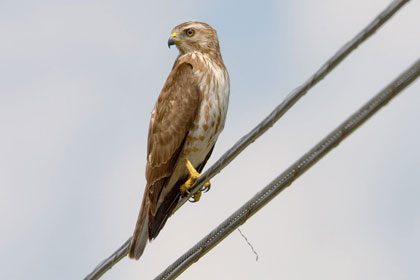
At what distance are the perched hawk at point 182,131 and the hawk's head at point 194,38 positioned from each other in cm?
58

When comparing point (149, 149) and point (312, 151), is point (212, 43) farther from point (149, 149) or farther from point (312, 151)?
point (312, 151)

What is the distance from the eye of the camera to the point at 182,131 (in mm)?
10211

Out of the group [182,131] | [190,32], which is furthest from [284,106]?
[190,32]

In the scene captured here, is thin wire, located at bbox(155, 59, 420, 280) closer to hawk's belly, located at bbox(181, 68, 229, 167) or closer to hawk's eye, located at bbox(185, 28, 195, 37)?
hawk's belly, located at bbox(181, 68, 229, 167)

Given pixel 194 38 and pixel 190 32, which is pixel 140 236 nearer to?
pixel 194 38

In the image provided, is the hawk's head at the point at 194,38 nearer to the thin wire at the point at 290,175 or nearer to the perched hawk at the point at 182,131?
the perched hawk at the point at 182,131

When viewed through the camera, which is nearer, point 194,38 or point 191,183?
point 191,183

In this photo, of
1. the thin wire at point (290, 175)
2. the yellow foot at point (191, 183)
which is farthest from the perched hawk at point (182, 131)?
the thin wire at point (290, 175)

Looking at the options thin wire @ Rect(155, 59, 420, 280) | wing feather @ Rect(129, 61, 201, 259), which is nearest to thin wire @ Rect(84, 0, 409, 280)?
thin wire @ Rect(155, 59, 420, 280)

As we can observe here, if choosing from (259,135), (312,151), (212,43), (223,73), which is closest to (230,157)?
(259,135)

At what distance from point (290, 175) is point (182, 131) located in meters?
3.65

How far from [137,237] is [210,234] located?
203 centimetres

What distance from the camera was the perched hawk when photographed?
32.9 ft

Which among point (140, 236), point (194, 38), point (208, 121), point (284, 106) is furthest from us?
point (194, 38)
